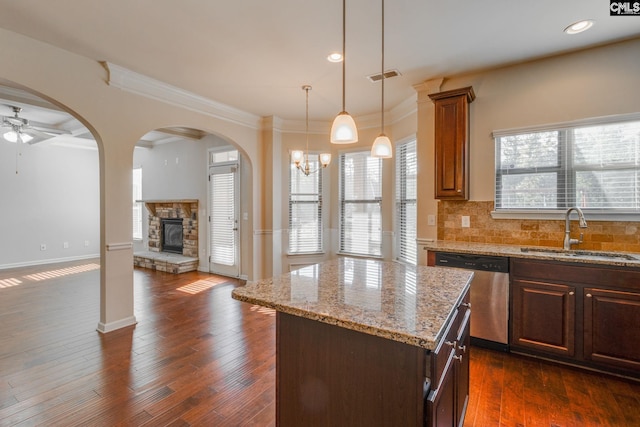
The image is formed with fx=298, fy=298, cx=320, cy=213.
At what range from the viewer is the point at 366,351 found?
1.13 m

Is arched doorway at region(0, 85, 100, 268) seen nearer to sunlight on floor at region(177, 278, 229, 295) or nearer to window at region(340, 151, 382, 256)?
sunlight on floor at region(177, 278, 229, 295)

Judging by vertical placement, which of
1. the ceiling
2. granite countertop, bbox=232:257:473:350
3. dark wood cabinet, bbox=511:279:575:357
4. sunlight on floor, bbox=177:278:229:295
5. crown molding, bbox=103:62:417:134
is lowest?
sunlight on floor, bbox=177:278:229:295

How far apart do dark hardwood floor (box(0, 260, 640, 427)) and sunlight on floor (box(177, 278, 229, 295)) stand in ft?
3.18

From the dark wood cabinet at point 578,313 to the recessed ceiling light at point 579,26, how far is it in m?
1.92

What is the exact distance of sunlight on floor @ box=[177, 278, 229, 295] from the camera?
188 inches

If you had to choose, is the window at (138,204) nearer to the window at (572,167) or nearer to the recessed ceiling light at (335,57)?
the recessed ceiling light at (335,57)

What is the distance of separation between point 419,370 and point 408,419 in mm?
189

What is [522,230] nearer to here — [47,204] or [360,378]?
[360,378]

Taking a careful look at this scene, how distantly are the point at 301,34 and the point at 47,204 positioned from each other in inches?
294

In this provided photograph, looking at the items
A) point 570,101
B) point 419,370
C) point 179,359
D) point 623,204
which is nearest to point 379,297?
point 419,370

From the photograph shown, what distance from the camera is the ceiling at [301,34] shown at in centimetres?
222

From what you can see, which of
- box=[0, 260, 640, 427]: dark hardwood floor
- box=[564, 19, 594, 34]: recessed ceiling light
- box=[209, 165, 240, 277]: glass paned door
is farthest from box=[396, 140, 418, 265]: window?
box=[209, 165, 240, 277]: glass paned door

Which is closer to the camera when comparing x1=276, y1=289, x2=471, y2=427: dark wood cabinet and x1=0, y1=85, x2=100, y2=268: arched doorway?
x1=276, y1=289, x2=471, y2=427: dark wood cabinet

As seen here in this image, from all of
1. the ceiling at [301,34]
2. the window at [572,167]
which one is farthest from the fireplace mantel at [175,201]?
the window at [572,167]
